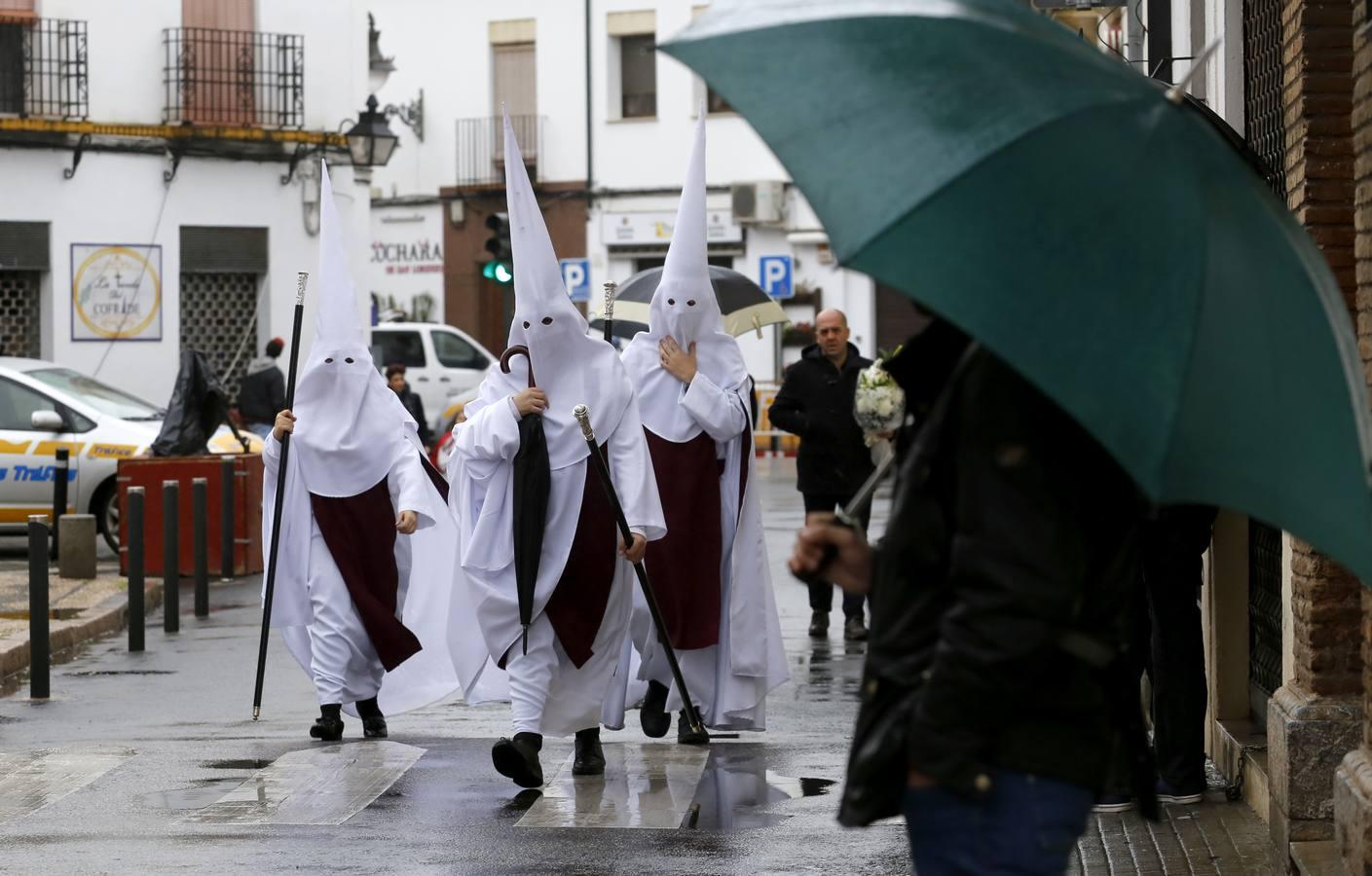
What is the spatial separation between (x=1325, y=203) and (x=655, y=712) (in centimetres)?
416

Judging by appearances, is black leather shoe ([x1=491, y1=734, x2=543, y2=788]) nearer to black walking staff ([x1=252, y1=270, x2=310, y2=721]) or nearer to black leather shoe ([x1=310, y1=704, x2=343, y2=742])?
black leather shoe ([x1=310, y1=704, x2=343, y2=742])

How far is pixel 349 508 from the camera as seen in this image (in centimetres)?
1038

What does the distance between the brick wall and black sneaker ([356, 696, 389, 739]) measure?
4.48m

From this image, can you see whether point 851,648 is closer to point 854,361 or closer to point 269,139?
point 854,361

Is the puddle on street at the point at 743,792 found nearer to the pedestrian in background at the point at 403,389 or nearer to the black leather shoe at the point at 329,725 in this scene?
the black leather shoe at the point at 329,725

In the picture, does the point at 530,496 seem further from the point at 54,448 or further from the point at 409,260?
the point at 409,260

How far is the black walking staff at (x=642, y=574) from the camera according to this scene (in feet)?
28.5

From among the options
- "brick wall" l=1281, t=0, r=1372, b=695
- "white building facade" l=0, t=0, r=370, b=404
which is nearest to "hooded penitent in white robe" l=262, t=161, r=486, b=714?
"brick wall" l=1281, t=0, r=1372, b=695

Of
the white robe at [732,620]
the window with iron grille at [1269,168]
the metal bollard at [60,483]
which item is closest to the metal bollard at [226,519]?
the metal bollard at [60,483]

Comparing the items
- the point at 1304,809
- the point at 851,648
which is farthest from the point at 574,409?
the point at 851,648

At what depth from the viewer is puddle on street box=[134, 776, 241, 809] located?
830 cm

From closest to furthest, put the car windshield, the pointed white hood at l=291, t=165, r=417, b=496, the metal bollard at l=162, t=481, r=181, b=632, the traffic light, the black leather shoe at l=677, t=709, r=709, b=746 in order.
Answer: the black leather shoe at l=677, t=709, r=709, b=746, the pointed white hood at l=291, t=165, r=417, b=496, the metal bollard at l=162, t=481, r=181, b=632, the car windshield, the traffic light

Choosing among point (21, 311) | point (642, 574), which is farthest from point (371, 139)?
point (642, 574)

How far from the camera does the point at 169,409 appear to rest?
18750 millimetres
